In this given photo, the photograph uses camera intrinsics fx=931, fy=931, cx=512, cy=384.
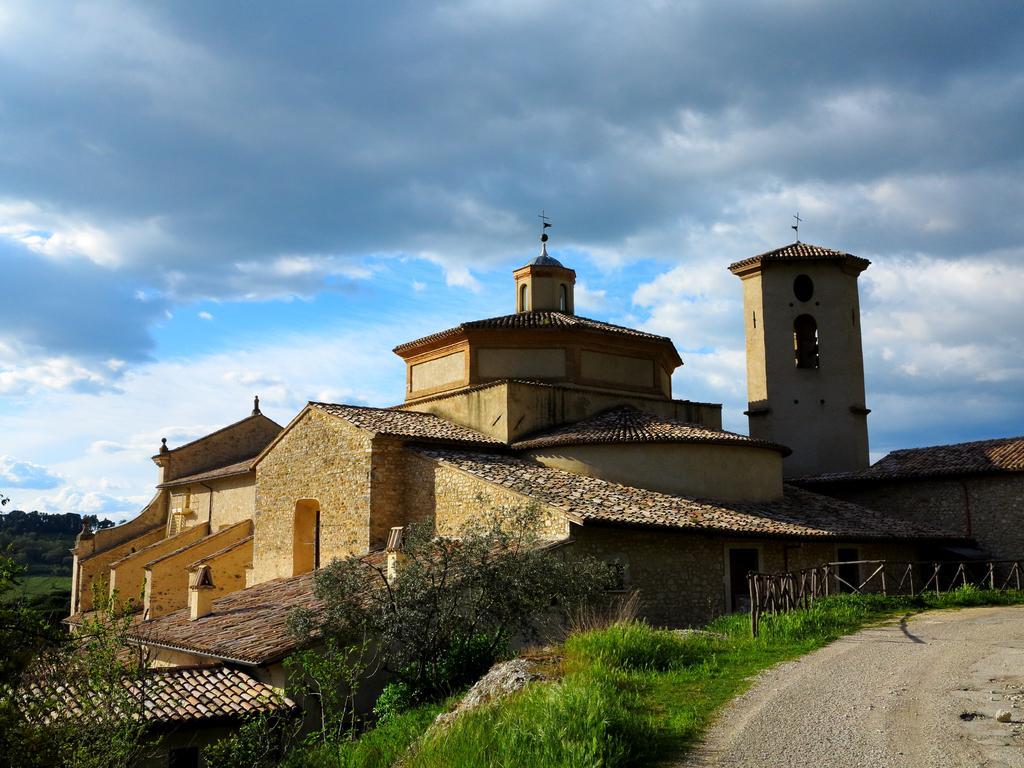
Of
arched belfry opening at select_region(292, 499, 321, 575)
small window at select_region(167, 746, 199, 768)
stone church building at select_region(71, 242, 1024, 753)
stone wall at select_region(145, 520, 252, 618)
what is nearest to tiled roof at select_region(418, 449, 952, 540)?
stone church building at select_region(71, 242, 1024, 753)

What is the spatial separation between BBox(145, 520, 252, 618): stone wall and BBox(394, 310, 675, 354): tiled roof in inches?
318

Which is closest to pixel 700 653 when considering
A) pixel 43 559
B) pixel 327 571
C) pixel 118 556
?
pixel 327 571

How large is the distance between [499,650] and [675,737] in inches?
222

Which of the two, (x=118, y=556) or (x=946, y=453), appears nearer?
(x=946, y=453)

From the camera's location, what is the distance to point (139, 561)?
3041 centimetres

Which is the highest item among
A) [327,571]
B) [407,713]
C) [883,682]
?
[327,571]

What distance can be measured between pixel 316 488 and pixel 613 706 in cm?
1454

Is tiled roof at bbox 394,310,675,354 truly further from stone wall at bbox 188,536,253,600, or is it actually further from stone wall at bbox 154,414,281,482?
stone wall at bbox 154,414,281,482

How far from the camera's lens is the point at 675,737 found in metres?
7.92

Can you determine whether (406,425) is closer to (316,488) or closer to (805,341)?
(316,488)

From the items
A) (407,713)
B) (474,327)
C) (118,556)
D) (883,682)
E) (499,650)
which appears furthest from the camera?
(118,556)

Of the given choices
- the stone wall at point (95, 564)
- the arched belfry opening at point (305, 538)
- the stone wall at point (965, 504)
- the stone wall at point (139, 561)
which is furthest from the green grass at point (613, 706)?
the stone wall at point (95, 564)

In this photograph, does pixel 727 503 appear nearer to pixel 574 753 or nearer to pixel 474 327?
pixel 474 327

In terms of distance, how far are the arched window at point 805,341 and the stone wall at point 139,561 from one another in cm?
1964
